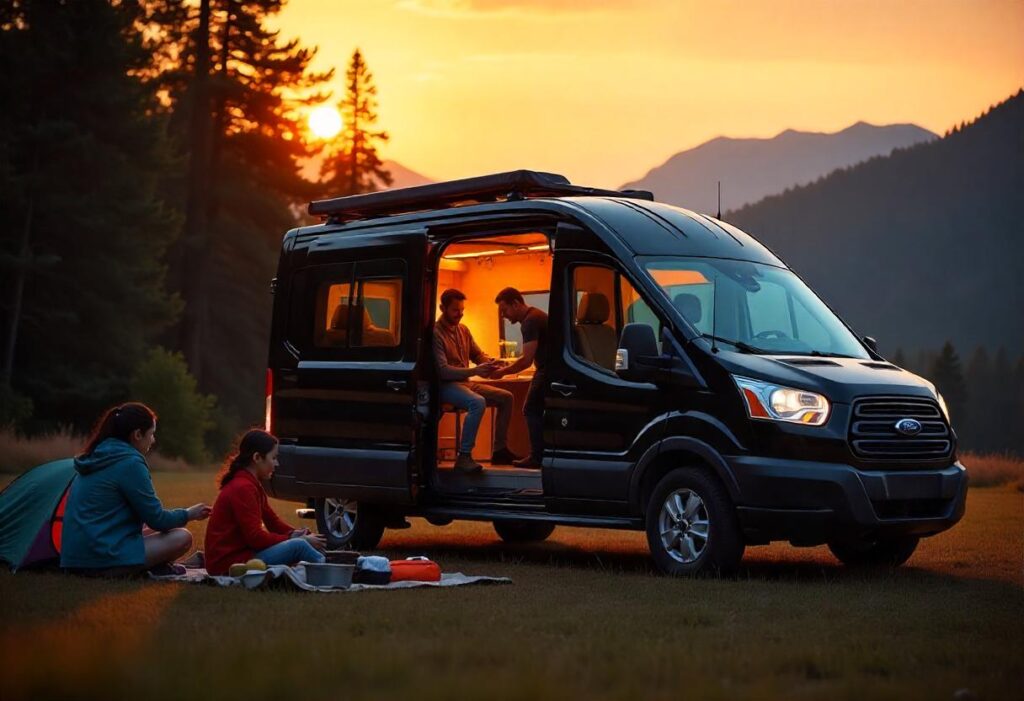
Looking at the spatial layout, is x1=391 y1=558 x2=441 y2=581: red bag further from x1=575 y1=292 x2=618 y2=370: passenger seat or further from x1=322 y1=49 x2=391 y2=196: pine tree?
x1=322 y1=49 x2=391 y2=196: pine tree

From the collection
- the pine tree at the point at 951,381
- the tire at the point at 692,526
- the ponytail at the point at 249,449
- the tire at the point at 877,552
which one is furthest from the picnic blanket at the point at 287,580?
the pine tree at the point at 951,381

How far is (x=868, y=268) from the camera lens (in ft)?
551

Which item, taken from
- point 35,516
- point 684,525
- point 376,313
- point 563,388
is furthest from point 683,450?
point 35,516

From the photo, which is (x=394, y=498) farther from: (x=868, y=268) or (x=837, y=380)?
(x=868, y=268)

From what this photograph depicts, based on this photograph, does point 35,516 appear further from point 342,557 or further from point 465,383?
point 465,383

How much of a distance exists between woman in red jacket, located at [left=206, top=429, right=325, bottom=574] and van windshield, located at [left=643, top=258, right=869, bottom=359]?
328 centimetres

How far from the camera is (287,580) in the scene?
11.0 metres

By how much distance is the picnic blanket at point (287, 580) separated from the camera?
10953 millimetres

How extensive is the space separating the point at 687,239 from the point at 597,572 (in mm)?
2711

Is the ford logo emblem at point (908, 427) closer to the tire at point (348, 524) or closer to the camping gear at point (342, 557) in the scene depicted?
the camping gear at point (342, 557)

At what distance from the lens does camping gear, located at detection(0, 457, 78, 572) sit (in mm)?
12297

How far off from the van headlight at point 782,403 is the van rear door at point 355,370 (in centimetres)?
370

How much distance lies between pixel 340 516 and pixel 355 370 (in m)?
1.44

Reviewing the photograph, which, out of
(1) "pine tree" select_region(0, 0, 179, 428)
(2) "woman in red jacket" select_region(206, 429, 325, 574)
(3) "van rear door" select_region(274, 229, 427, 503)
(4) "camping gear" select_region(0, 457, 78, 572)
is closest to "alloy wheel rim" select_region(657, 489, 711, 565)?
(2) "woman in red jacket" select_region(206, 429, 325, 574)
